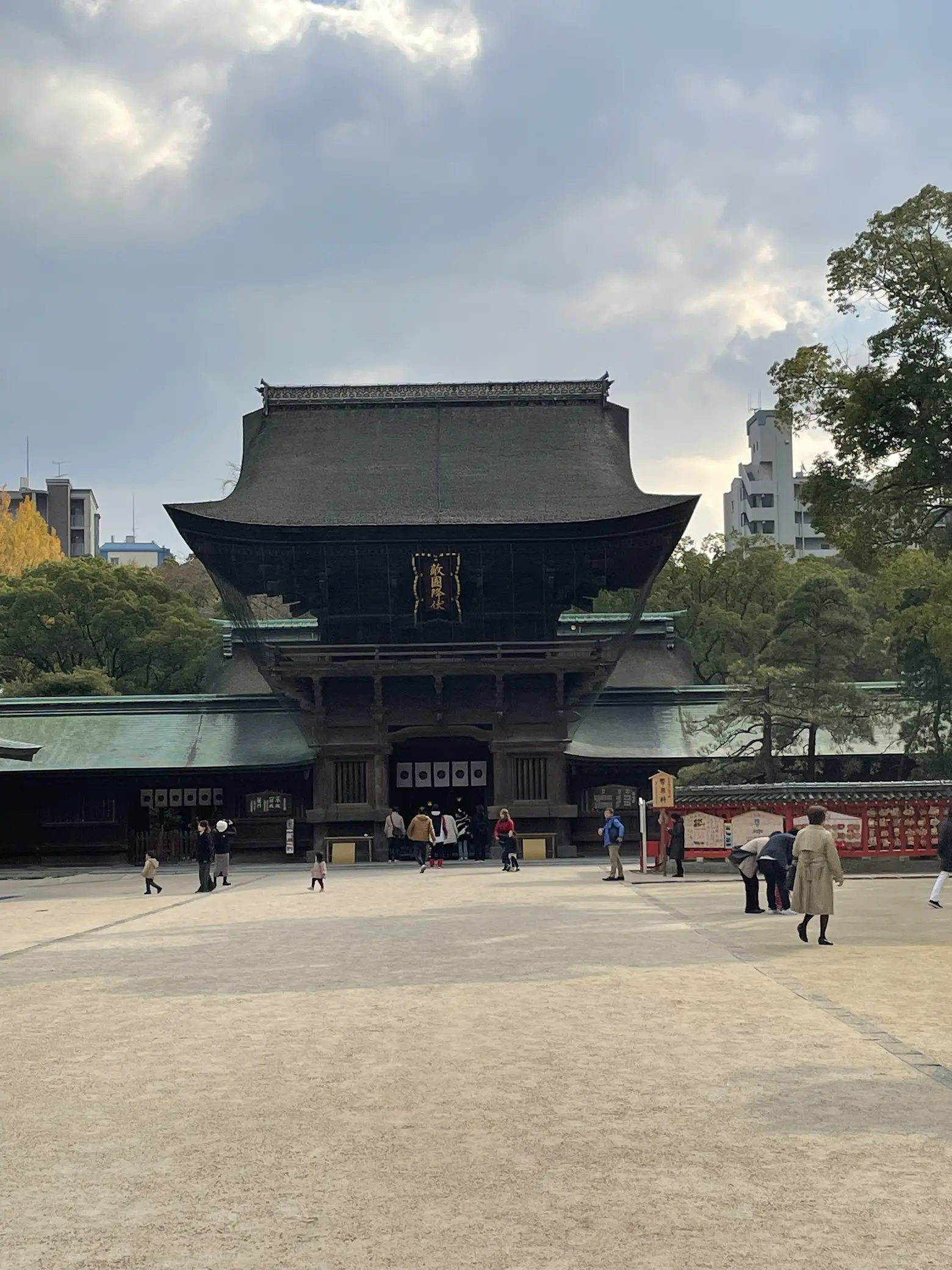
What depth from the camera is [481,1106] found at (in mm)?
8055

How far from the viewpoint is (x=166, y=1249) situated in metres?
5.57

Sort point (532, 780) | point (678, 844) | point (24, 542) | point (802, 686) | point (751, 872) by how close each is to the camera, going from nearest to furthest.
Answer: point (751, 872)
point (678, 844)
point (802, 686)
point (532, 780)
point (24, 542)

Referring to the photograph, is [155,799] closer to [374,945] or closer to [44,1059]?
[374,945]

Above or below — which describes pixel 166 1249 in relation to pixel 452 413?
below

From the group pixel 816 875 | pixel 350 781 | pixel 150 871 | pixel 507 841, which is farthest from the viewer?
pixel 350 781

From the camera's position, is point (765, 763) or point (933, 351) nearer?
point (933, 351)

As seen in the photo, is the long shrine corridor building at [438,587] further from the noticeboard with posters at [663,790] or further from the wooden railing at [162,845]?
the noticeboard with posters at [663,790]

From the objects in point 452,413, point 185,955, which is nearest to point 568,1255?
point 185,955

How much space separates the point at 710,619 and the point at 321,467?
70.7ft

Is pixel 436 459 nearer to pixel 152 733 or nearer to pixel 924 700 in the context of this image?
pixel 152 733

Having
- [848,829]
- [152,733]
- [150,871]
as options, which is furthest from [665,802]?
[152,733]

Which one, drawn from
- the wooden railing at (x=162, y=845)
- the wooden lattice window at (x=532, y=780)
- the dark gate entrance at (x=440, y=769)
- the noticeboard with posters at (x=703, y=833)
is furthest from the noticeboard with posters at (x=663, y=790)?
the wooden railing at (x=162, y=845)

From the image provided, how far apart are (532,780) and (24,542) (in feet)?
190

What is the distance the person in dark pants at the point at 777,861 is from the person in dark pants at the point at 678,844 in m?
10.9
